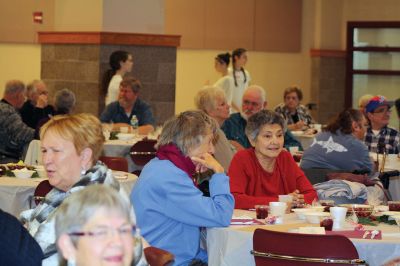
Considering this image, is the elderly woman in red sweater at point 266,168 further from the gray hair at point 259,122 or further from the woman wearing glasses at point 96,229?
the woman wearing glasses at point 96,229

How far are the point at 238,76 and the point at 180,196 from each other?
33.4 feet

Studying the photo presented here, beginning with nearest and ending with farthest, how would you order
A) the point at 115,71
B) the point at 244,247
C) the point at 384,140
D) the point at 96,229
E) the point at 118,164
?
the point at 96,229 → the point at 244,247 → the point at 118,164 → the point at 384,140 → the point at 115,71

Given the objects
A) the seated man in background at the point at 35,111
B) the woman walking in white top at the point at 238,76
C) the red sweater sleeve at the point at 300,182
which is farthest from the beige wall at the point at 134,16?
the red sweater sleeve at the point at 300,182

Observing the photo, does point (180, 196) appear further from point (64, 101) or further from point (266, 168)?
point (64, 101)

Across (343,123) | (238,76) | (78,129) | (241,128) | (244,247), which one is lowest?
(244,247)

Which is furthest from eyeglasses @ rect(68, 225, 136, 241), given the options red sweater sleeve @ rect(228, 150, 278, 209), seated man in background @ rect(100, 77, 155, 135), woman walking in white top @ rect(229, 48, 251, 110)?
woman walking in white top @ rect(229, 48, 251, 110)

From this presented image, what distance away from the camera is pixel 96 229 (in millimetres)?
2537

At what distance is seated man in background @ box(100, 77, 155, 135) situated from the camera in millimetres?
11180

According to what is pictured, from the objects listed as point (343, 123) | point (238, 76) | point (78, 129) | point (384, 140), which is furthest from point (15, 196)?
point (238, 76)

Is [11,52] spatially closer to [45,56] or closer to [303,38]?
[45,56]

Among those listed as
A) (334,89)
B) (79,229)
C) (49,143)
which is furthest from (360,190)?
(334,89)

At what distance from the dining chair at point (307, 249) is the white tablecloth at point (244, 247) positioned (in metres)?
0.23

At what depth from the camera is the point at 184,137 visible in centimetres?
493

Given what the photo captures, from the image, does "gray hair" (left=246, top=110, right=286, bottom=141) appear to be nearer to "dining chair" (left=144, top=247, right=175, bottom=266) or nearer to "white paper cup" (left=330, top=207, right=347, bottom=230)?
"white paper cup" (left=330, top=207, right=347, bottom=230)
